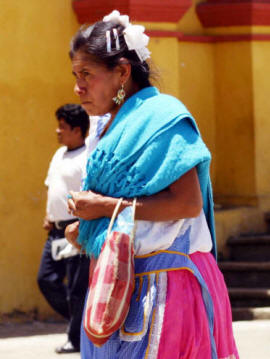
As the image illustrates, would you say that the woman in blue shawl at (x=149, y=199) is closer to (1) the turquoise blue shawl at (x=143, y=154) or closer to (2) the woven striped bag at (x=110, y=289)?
(1) the turquoise blue shawl at (x=143, y=154)

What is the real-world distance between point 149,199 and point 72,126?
3957mm

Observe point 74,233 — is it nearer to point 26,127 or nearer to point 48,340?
point 48,340

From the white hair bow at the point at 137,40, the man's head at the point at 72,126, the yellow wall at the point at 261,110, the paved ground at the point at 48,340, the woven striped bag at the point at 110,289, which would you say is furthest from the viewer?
the yellow wall at the point at 261,110

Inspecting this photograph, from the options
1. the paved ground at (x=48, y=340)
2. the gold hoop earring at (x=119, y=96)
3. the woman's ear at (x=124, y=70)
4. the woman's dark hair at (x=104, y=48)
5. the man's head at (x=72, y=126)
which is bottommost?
the paved ground at (x=48, y=340)

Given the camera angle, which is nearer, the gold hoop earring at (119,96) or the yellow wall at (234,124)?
the gold hoop earring at (119,96)

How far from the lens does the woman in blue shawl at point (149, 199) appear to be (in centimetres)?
297

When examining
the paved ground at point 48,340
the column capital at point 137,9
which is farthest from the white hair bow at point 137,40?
the column capital at point 137,9

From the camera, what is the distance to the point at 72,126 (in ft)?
22.6

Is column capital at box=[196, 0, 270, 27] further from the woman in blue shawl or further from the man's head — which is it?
the woman in blue shawl

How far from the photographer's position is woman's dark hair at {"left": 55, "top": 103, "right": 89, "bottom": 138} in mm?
6883

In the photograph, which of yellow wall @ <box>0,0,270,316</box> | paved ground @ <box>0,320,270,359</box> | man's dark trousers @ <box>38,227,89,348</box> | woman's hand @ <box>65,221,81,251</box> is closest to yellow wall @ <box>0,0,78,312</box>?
yellow wall @ <box>0,0,270,316</box>

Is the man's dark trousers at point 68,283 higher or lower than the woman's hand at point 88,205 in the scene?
lower

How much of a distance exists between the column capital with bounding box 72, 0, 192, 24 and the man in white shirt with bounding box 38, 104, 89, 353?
1.48m

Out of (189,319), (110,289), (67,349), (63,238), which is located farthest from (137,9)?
(110,289)
